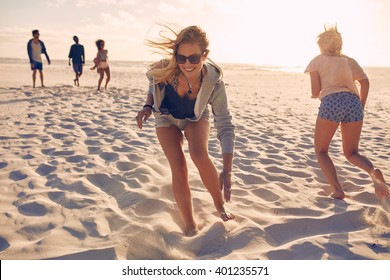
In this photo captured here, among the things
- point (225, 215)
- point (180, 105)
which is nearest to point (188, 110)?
point (180, 105)

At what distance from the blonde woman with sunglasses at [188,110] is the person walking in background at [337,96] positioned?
119 centimetres

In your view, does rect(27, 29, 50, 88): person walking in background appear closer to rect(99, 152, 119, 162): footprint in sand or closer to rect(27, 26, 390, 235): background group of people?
rect(99, 152, 119, 162): footprint in sand

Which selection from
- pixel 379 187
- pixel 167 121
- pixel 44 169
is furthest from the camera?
pixel 44 169

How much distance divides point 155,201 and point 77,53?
10021 millimetres

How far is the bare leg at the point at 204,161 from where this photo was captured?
8.58 feet

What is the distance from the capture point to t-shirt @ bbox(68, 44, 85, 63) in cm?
1143

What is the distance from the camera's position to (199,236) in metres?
2.53

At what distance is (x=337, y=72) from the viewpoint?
10.6 feet

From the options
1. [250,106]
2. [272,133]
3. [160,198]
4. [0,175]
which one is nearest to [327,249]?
[160,198]

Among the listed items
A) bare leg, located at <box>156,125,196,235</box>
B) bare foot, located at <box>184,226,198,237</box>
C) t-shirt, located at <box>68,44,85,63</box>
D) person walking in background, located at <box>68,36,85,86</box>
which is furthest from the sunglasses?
t-shirt, located at <box>68,44,85,63</box>

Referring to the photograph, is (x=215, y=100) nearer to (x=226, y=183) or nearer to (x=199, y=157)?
(x=199, y=157)

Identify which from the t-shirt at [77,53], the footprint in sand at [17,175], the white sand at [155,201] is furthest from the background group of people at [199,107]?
the t-shirt at [77,53]

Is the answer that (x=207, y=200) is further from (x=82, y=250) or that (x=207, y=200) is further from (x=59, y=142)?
A: (x=59, y=142)

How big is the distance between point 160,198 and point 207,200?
1.57 ft
